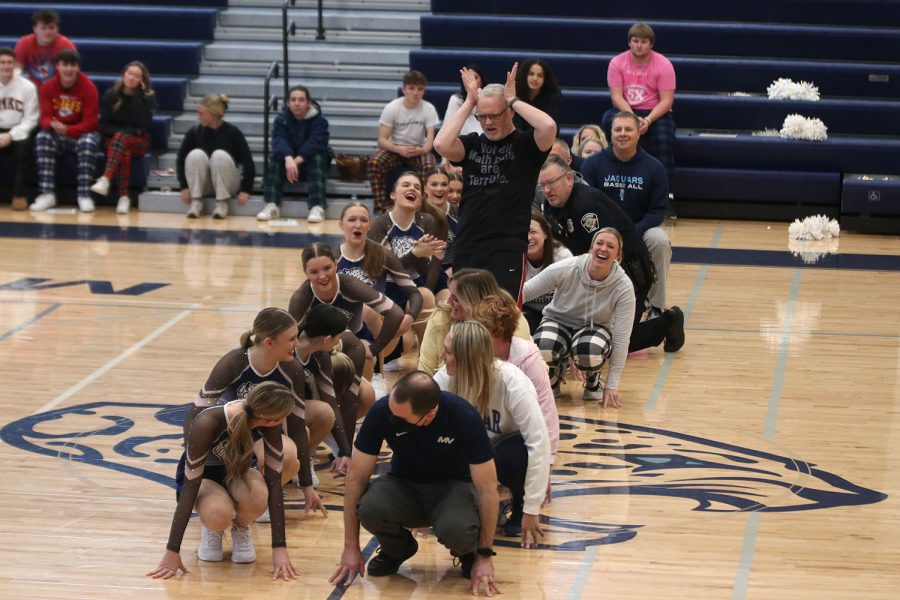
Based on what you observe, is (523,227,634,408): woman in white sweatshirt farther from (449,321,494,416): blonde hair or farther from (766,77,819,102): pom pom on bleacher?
(766,77,819,102): pom pom on bleacher

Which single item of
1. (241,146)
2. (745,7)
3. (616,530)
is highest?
(745,7)

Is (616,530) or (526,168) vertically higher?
(526,168)

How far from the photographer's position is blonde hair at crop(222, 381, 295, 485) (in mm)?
4207

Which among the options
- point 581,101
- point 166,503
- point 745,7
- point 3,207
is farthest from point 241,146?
point 166,503

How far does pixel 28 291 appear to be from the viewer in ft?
27.3

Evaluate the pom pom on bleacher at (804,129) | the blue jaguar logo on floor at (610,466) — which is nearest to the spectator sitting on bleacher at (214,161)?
the pom pom on bleacher at (804,129)

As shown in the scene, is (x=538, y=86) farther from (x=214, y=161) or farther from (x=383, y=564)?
(x=383, y=564)

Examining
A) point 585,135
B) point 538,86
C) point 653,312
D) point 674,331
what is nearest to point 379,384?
point 674,331

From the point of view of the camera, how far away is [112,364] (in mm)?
6836

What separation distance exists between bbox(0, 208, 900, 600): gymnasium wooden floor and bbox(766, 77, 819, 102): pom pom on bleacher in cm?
279

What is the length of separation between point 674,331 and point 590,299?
43.4 inches

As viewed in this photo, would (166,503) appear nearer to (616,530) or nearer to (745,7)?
(616,530)

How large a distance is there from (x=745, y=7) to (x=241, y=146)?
5.03 metres

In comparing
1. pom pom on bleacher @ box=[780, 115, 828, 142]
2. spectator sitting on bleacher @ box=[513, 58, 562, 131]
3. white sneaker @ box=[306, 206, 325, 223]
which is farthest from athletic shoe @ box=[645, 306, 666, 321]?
pom pom on bleacher @ box=[780, 115, 828, 142]
